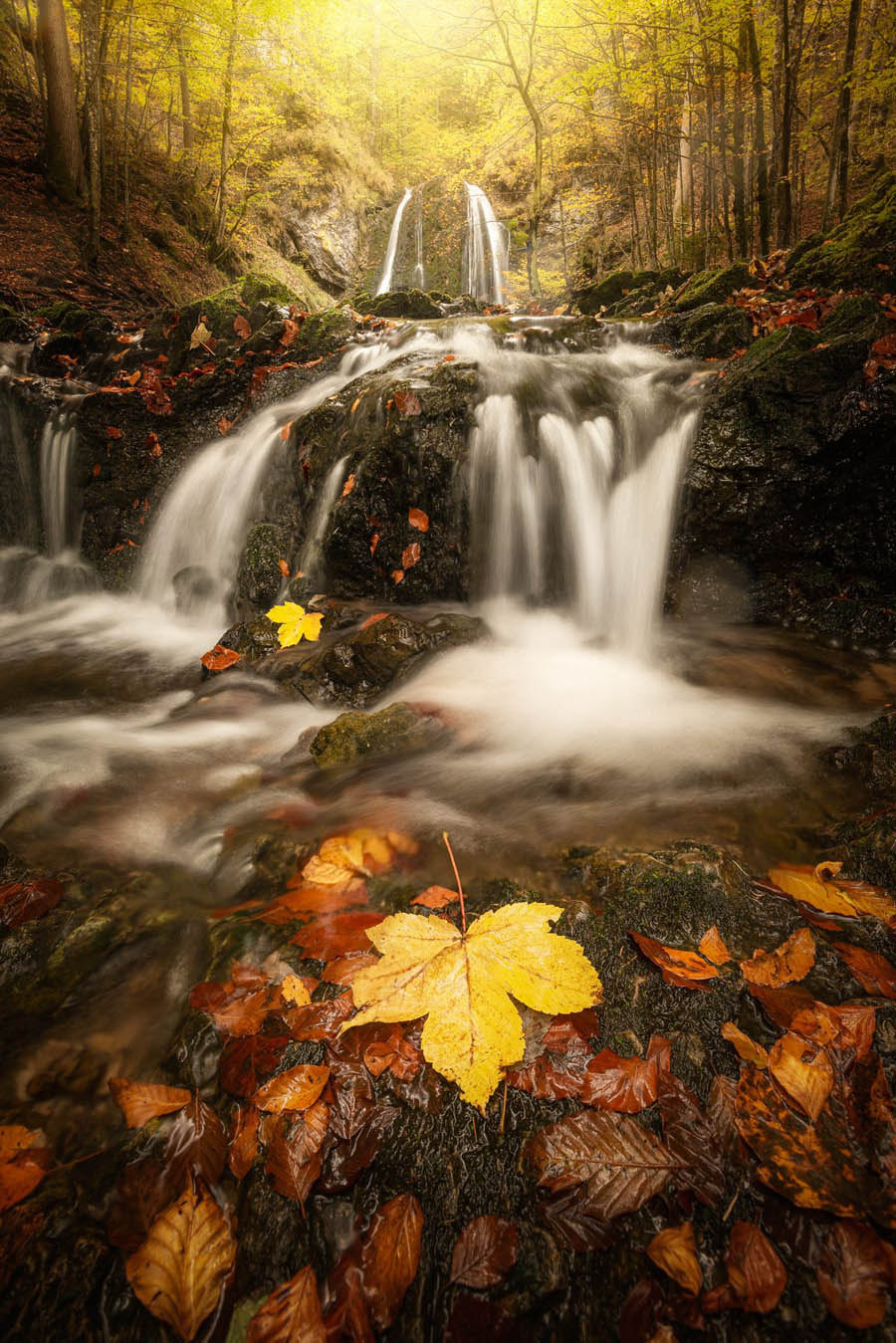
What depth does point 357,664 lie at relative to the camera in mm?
3484

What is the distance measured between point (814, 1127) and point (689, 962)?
373mm

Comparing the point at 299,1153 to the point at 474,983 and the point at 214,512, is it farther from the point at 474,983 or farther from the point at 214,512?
the point at 214,512

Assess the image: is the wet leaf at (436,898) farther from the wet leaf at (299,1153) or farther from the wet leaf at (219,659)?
the wet leaf at (219,659)

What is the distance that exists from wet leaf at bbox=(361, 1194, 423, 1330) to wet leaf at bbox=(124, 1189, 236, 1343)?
236mm

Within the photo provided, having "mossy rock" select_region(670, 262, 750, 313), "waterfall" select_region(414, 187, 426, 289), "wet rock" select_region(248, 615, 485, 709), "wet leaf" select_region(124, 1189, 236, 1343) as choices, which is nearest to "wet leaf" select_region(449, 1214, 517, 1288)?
"wet leaf" select_region(124, 1189, 236, 1343)

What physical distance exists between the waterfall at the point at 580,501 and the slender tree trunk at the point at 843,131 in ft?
19.1

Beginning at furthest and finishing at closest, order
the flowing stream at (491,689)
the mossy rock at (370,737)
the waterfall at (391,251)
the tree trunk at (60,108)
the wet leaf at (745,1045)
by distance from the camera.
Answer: the waterfall at (391,251) → the tree trunk at (60,108) → the mossy rock at (370,737) → the flowing stream at (491,689) → the wet leaf at (745,1045)

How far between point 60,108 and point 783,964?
17.1 metres

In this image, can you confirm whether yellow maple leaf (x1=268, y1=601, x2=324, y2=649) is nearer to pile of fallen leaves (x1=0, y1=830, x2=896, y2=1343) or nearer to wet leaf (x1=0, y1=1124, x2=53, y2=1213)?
pile of fallen leaves (x1=0, y1=830, x2=896, y2=1343)

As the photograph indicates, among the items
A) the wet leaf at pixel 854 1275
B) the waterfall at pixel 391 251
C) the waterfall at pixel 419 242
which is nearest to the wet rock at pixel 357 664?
the wet leaf at pixel 854 1275

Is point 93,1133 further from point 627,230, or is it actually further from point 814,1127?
point 627,230

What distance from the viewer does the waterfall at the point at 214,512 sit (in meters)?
5.55

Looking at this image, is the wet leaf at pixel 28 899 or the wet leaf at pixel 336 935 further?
the wet leaf at pixel 28 899

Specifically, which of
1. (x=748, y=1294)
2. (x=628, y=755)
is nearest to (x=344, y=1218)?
(x=748, y=1294)
